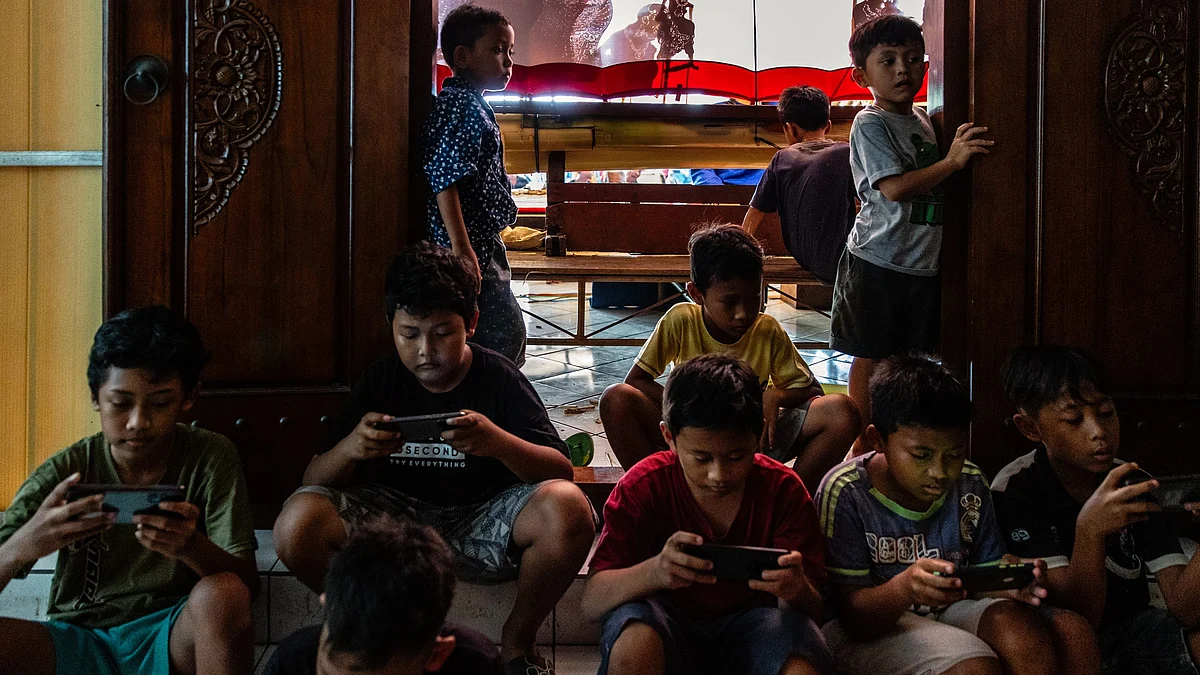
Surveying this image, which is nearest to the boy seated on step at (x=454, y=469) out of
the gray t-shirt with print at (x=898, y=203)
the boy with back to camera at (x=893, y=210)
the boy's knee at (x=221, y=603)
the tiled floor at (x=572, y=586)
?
the tiled floor at (x=572, y=586)

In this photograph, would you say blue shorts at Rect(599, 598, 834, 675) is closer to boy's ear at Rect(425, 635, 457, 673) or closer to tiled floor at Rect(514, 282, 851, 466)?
boy's ear at Rect(425, 635, 457, 673)

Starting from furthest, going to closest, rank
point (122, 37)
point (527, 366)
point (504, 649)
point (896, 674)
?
1. point (527, 366)
2. point (122, 37)
3. point (504, 649)
4. point (896, 674)

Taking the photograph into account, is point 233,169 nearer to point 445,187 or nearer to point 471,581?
point 445,187

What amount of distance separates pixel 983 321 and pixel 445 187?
147cm

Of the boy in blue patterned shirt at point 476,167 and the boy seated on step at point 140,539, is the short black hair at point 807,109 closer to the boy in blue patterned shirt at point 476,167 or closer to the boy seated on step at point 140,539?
the boy in blue patterned shirt at point 476,167

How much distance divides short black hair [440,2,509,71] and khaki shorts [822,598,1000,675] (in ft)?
6.09

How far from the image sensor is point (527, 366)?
5672mm

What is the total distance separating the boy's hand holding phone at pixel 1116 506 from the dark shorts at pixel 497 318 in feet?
5.27

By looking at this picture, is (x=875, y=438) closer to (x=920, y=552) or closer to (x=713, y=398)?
(x=920, y=552)

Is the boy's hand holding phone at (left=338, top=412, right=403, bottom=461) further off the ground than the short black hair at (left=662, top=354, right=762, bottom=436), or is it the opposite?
the short black hair at (left=662, top=354, right=762, bottom=436)

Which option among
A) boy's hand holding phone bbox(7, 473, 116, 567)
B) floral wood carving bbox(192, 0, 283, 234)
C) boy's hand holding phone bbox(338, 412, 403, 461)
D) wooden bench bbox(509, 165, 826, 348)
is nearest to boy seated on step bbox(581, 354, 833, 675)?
boy's hand holding phone bbox(338, 412, 403, 461)

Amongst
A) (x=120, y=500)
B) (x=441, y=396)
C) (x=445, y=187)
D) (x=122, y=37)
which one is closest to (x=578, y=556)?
(x=441, y=396)

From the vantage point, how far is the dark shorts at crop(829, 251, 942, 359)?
2.94 metres

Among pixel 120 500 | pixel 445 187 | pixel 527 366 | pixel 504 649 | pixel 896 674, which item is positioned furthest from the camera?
pixel 527 366
